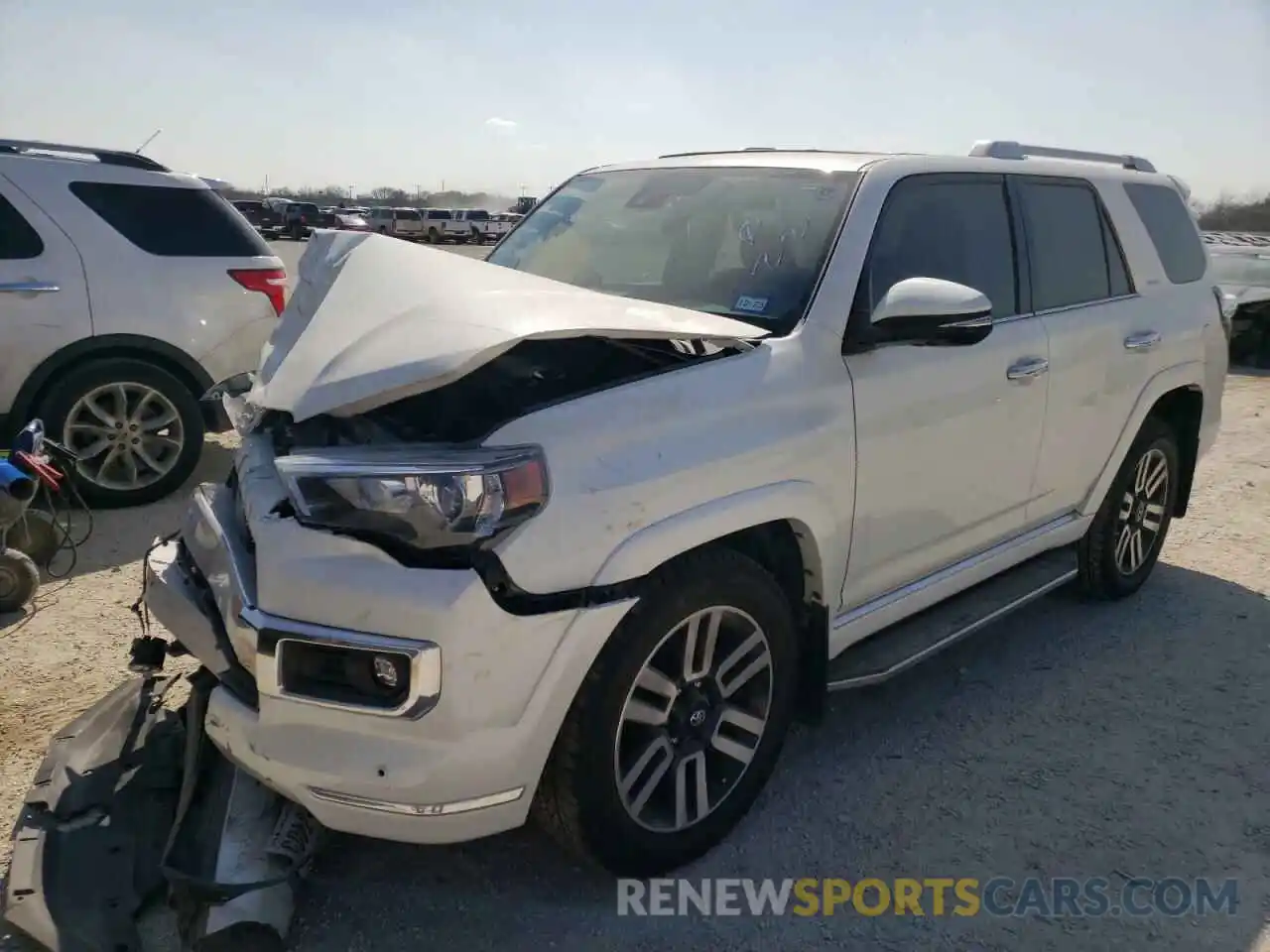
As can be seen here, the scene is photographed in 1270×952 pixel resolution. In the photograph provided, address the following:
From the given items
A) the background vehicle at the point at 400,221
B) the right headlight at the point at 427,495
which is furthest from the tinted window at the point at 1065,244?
the background vehicle at the point at 400,221

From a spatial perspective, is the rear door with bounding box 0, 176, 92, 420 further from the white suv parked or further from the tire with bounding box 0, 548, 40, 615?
the tire with bounding box 0, 548, 40, 615

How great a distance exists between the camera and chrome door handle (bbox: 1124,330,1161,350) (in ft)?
14.2

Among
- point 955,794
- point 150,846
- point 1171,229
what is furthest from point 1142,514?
point 150,846

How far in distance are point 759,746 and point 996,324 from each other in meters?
1.79

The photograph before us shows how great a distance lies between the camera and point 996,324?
368 centimetres

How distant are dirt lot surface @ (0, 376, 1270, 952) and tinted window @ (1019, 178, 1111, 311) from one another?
4.99 feet

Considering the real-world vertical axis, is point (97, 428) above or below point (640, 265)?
below

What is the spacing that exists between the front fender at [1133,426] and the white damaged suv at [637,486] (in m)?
0.22

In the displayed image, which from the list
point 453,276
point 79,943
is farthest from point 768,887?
point 453,276

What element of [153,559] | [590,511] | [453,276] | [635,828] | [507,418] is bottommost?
[635,828]

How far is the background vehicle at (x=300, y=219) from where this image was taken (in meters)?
42.1

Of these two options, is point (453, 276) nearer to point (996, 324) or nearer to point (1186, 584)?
point (996, 324)

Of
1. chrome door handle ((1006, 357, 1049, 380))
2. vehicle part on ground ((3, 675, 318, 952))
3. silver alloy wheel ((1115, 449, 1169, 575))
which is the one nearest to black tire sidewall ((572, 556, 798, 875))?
vehicle part on ground ((3, 675, 318, 952))

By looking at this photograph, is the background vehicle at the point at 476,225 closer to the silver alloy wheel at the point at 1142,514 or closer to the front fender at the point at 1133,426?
the silver alloy wheel at the point at 1142,514
